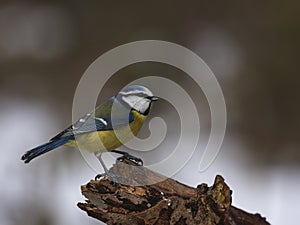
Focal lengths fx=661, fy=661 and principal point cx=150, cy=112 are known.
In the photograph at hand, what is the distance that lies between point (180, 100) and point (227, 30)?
97 centimetres

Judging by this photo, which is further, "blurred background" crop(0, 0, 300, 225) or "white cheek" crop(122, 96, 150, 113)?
"blurred background" crop(0, 0, 300, 225)

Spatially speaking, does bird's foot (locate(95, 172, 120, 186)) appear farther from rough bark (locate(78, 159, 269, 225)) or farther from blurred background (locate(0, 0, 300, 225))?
blurred background (locate(0, 0, 300, 225))

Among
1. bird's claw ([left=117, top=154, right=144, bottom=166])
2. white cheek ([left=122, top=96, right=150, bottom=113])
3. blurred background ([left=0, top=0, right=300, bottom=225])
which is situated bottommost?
bird's claw ([left=117, top=154, right=144, bottom=166])

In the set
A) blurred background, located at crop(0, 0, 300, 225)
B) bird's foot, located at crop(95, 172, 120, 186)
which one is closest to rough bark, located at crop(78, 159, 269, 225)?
bird's foot, located at crop(95, 172, 120, 186)

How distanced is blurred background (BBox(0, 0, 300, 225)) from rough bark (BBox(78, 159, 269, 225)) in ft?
3.46

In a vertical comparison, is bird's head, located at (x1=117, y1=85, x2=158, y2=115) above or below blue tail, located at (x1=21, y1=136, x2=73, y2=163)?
above

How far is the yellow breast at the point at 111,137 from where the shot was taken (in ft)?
4.49

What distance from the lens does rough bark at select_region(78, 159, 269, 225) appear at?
4.31ft

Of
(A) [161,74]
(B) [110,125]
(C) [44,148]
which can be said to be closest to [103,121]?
(B) [110,125]

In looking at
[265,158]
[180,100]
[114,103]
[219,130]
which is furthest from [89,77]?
[114,103]

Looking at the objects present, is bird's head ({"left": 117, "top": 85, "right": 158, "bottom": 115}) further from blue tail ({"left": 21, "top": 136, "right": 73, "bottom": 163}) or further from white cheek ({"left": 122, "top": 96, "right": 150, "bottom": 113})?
blue tail ({"left": 21, "top": 136, "right": 73, "bottom": 163})

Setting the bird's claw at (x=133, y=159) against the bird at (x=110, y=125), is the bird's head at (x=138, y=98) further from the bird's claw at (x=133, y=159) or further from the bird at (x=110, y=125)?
the bird's claw at (x=133, y=159)

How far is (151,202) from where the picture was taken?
1341 millimetres

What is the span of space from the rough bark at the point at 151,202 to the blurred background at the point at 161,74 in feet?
3.46
